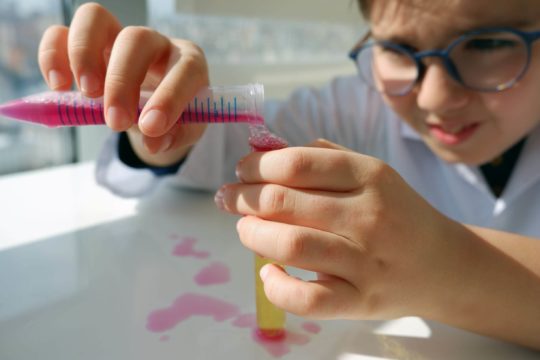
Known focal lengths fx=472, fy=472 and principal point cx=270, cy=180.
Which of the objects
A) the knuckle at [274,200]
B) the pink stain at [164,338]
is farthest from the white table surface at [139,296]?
the knuckle at [274,200]

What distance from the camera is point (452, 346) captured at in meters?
0.36

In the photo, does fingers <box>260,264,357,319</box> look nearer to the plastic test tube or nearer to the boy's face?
the plastic test tube

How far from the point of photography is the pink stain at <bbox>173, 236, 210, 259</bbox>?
0.50 m

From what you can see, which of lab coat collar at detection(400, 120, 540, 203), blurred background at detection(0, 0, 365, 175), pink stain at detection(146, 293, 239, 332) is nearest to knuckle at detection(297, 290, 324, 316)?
pink stain at detection(146, 293, 239, 332)

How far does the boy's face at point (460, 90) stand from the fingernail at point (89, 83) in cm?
36

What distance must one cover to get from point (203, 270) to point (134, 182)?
10.0 inches

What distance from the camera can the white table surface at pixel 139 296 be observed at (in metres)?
Result: 0.35

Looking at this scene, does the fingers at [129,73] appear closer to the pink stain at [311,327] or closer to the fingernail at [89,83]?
the fingernail at [89,83]

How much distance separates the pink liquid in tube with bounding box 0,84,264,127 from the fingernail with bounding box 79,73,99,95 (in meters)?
0.02

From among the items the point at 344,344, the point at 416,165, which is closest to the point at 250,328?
the point at 344,344

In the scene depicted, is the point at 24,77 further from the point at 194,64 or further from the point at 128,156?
the point at 194,64

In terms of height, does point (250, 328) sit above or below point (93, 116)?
below

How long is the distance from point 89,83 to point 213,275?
0.69ft

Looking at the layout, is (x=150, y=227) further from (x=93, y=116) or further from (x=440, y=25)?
(x=440, y=25)
